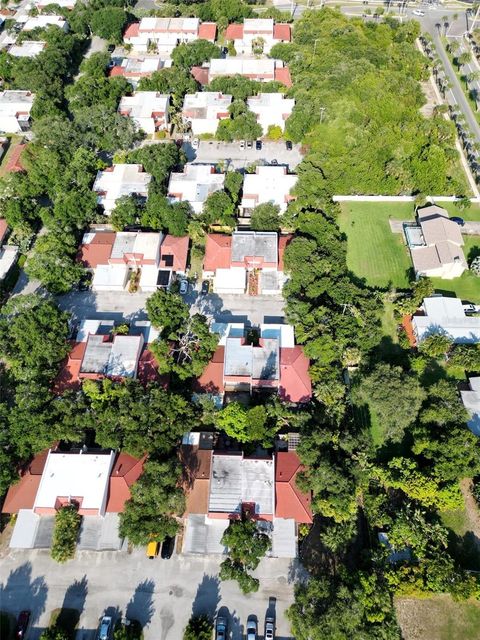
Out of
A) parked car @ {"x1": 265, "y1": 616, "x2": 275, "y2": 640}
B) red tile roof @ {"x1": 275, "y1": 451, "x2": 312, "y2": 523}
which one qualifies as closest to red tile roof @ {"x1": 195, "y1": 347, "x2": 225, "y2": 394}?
red tile roof @ {"x1": 275, "y1": 451, "x2": 312, "y2": 523}

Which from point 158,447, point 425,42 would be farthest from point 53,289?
point 425,42

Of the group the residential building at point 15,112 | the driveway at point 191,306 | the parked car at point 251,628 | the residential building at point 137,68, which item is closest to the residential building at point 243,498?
the parked car at point 251,628

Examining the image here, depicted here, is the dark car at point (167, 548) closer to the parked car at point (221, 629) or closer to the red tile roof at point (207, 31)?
the parked car at point (221, 629)

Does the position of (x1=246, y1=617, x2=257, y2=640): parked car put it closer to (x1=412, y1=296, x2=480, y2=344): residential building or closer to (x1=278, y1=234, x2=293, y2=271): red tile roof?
(x1=412, y1=296, x2=480, y2=344): residential building

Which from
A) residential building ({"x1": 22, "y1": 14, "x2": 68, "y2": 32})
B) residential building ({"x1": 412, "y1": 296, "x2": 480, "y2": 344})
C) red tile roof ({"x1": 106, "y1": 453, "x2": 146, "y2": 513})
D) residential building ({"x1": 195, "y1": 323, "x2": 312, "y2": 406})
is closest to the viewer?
red tile roof ({"x1": 106, "y1": 453, "x2": 146, "y2": 513})

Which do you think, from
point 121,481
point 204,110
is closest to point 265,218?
point 204,110

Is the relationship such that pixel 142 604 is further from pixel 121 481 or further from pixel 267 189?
pixel 267 189
